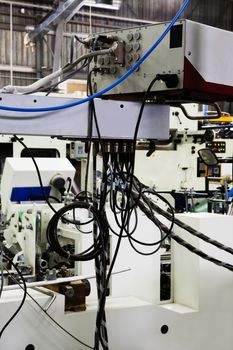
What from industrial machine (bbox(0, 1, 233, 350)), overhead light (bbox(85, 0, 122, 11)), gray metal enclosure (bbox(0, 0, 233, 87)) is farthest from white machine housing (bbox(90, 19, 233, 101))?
overhead light (bbox(85, 0, 122, 11))

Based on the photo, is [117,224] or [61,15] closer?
[117,224]

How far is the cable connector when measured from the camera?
1.53 metres

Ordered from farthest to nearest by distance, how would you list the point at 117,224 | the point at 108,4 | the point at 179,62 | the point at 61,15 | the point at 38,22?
1. the point at 108,4
2. the point at 38,22
3. the point at 61,15
4. the point at 117,224
5. the point at 179,62

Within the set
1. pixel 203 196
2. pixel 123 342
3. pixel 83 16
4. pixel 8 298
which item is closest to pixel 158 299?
pixel 123 342

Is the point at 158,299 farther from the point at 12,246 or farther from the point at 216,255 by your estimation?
the point at 12,246

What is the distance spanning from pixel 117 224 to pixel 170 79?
1.98 feet

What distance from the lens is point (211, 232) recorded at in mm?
2467

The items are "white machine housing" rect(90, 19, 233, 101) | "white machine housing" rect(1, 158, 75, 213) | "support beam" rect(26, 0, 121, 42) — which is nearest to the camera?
"white machine housing" rect(90, 19, 233, 101)

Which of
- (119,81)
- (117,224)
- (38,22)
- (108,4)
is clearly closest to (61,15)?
(38,22)

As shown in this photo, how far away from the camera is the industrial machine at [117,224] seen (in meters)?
1.54

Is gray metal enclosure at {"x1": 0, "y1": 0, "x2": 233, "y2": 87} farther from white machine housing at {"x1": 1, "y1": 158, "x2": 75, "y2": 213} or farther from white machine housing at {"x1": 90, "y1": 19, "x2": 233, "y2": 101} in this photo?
white machine housing at {"x1": 90, "y1": 19, "x2": 233, "y2": 101}

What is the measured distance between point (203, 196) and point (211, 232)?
8.53 feet

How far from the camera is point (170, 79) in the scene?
1540 mm

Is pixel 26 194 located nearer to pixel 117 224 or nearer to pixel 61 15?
pixel 117 224
